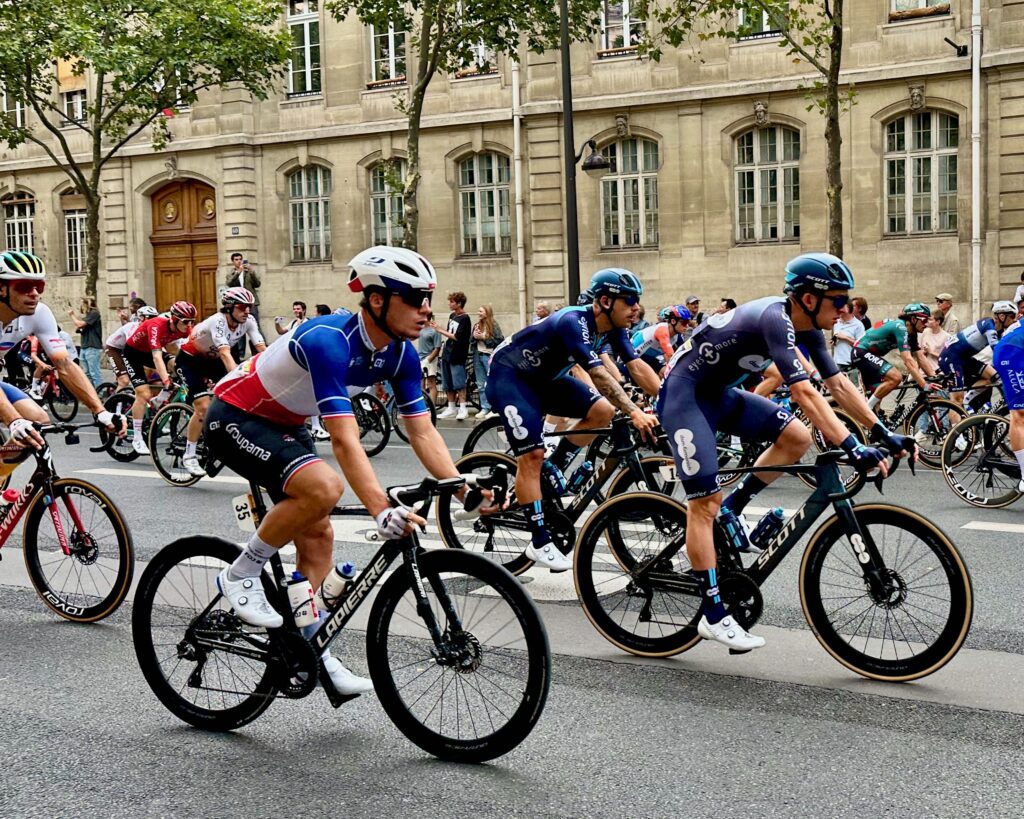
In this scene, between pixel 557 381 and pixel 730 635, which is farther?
pixel 557 381

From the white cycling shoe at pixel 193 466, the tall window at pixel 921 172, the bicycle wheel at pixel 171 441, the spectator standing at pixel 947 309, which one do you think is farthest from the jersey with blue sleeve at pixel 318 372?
the tall window at pixel 921 172

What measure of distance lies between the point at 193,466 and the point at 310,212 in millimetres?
21137

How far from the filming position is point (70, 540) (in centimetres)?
667

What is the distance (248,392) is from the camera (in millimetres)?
5047

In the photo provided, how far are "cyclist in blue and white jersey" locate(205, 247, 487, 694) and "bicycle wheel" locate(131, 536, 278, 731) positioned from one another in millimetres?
132

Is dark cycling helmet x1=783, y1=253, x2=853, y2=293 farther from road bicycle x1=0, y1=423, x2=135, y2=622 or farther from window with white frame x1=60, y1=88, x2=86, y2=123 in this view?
window with white frame x1=60, y1=88, x2=86, y2=123

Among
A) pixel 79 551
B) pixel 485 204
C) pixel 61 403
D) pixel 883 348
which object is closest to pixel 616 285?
pixel 79 551

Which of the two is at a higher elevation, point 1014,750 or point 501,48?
point 501,48

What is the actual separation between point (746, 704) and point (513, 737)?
1263 millimetres

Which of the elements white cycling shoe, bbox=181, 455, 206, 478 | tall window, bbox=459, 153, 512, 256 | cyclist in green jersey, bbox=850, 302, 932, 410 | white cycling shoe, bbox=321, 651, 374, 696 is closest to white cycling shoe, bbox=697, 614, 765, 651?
white cycling shoe, bbox=321, 651, 374, 696

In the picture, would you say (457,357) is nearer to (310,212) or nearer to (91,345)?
(91,345)

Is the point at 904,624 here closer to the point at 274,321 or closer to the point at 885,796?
the point at 885,796

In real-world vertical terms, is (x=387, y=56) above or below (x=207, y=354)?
above

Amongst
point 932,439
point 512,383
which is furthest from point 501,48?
point 512,383
